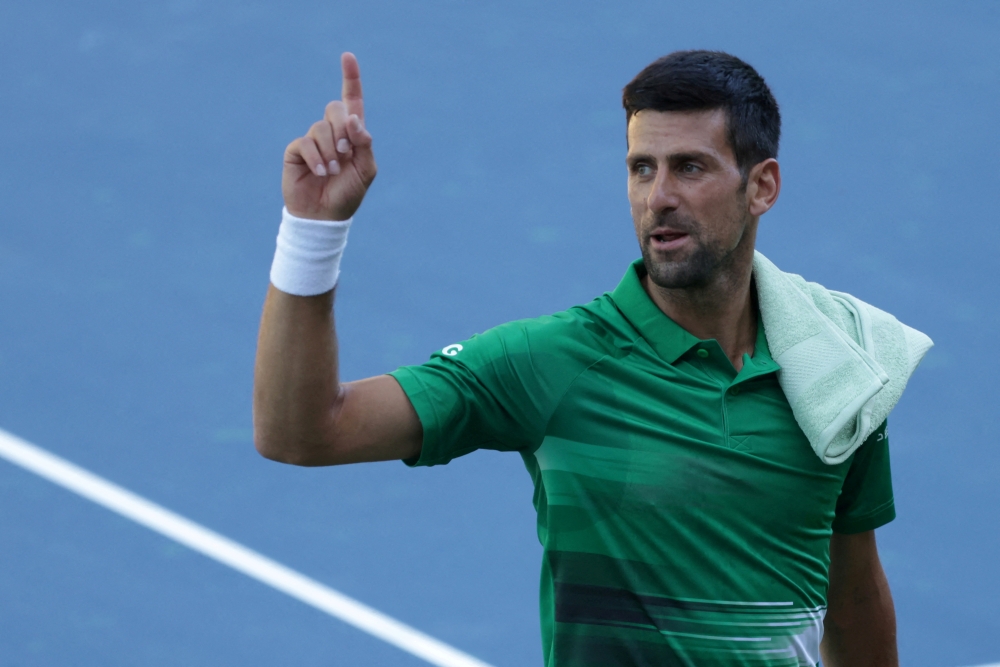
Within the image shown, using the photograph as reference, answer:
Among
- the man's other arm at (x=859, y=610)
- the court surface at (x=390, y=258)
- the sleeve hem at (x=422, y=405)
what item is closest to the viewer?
the sleeve hem at (x=422, y=405)

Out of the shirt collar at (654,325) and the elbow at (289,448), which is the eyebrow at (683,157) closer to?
the shirt collar at (654,325)

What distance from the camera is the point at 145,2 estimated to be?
368 inches

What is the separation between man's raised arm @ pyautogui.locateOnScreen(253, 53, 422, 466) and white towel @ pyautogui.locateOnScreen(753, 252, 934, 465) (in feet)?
→ 3.50

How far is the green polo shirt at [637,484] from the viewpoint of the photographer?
3156mm

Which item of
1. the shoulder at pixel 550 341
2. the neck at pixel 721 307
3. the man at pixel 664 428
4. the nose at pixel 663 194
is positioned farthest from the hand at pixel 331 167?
the neck at pixel 721 307

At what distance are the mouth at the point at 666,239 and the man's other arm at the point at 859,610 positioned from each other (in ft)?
2.88

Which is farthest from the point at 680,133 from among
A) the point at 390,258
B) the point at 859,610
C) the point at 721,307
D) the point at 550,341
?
the point at 390,258

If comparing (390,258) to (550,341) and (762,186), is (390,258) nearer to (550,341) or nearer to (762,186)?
(762,186)

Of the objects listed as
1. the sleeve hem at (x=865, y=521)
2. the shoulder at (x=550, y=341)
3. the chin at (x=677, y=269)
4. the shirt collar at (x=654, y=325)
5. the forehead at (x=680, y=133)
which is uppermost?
the forehead at (x=680, y=133)

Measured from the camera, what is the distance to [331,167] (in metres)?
2.77

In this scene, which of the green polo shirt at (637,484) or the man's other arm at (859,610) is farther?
the man's other arm at (859,610)

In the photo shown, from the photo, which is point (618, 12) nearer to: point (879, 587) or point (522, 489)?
point (522, 489)

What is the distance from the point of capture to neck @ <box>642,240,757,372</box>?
11.2ft

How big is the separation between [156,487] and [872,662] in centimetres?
389
